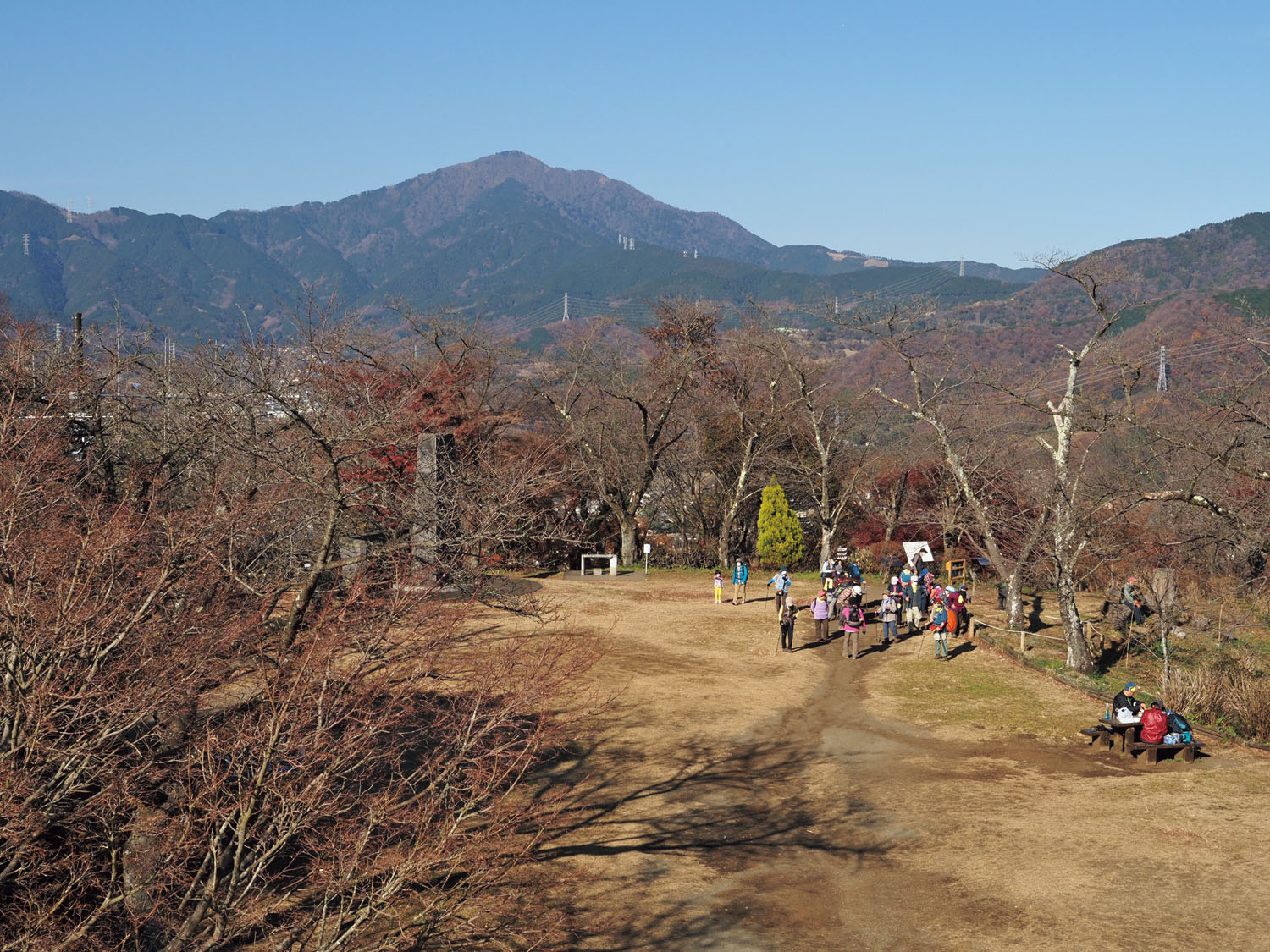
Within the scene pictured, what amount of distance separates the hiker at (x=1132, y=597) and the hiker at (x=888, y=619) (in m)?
5.10

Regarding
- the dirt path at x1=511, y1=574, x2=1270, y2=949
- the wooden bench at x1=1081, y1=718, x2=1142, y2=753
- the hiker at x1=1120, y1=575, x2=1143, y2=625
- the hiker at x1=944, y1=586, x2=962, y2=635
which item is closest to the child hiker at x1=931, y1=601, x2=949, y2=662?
the hiker at x1=944, y1=586, x2=962, y2=635

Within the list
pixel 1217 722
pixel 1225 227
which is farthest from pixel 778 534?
pixel 1225 227

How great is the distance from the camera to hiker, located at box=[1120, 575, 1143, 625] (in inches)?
915

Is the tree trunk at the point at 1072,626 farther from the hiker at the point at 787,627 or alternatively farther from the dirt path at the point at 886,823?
the hiker at the point at 787,627

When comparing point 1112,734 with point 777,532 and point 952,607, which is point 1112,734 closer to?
point 952,607

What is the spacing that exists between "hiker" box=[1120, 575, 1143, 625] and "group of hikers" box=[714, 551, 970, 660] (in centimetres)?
337

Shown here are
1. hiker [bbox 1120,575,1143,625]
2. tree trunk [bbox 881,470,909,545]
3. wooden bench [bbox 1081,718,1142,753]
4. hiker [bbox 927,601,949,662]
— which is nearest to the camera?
wooden bench [bbox 1081,718,1142,753]

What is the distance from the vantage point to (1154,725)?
14.9 m

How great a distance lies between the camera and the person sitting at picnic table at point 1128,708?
15.2 m

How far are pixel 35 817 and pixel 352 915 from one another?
7.33 ft

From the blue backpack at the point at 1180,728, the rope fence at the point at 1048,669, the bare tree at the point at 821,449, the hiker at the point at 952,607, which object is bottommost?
the rope fence at the point at 1048,669

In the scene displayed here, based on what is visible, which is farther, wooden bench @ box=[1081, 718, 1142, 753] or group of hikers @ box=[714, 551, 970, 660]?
group of hikers @ box=[714, 551, 970, 660]

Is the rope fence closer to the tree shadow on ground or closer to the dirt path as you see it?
the dirt path

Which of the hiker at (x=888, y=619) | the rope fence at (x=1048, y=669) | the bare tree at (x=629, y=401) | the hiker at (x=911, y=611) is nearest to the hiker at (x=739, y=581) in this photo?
the hiker at (x=911, y=611)
